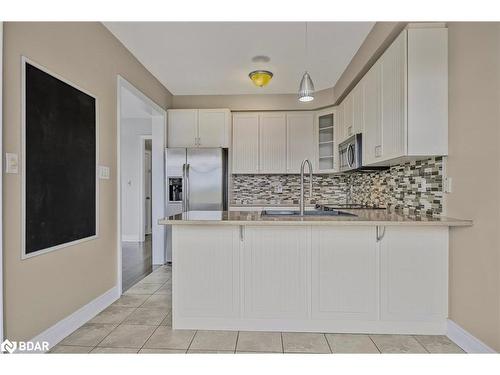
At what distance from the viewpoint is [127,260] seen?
4793mm

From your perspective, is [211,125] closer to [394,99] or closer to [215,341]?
[394,99]

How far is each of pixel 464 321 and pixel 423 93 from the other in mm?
1548

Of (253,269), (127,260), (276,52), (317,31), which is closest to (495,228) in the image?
(253,269)

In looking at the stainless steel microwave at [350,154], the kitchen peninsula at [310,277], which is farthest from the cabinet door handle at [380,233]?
the stainless steel microwave at [350,154]

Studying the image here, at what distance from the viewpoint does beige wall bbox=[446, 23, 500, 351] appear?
69.8 inches

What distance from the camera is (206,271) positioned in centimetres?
228

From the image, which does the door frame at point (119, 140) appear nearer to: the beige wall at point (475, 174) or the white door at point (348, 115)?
the white door at point (348, 115)

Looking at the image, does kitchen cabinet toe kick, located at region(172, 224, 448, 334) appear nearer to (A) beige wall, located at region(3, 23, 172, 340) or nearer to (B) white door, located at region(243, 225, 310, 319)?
(B) white door, located at region(243, 225, 310, 319)

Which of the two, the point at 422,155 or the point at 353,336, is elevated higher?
the point at 422,155

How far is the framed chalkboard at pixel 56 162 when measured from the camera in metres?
1.87

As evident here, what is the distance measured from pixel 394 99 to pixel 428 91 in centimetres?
24

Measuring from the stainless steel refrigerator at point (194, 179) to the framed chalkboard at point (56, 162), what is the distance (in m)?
1.76

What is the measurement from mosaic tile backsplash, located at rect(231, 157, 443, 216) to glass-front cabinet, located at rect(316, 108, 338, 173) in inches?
15.6

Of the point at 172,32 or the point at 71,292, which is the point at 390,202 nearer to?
the point at 172,32
